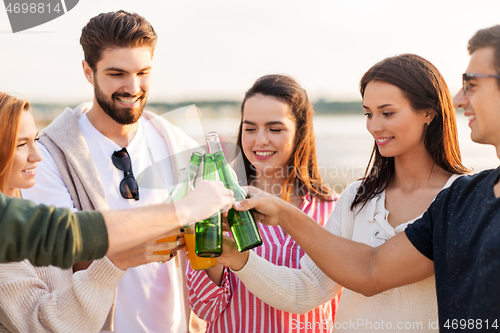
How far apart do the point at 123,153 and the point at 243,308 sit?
119 cm

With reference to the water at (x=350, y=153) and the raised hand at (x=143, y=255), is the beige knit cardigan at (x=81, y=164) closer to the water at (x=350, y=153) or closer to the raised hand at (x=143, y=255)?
the raised hand at (x=143, y=255)

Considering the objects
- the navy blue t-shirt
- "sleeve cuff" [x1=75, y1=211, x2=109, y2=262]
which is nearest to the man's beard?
"sleeve cuff" [x1=75, y1=211, x2=109, y2=262]

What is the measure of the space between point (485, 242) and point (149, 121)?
89.6 inches

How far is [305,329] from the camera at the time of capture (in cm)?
236

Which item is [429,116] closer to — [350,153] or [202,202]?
[202,202]

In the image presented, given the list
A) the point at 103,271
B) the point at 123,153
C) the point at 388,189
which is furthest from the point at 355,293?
the point at 123,153

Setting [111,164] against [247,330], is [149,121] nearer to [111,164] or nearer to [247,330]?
[111,164]

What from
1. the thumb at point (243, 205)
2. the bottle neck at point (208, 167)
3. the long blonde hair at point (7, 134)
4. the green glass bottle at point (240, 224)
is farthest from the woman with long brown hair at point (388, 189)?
the long blonde hair at point (7, 134)

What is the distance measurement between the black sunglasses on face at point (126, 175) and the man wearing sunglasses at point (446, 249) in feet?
2.72

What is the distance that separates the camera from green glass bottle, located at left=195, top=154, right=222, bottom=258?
1.88 meters

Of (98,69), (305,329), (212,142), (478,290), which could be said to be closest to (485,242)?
(478,290)

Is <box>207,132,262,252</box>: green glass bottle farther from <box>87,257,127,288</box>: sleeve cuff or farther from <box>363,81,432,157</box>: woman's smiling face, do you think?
<box>363,81,432,157</box>: woman's smiling face

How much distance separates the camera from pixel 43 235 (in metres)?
1.24

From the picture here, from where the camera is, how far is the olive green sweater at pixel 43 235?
1226 millimetres
